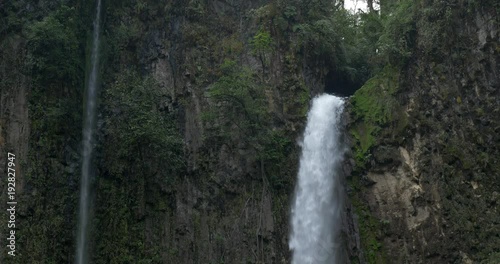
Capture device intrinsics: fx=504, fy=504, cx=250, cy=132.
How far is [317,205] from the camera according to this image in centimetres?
1672

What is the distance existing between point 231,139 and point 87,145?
4.91 metres

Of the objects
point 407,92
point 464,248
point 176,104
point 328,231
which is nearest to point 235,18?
point 176,104

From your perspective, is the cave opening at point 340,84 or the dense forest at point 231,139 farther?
the cave opening at point 340,84

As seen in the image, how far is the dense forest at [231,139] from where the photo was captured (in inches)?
591

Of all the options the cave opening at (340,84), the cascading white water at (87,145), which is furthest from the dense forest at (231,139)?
the cave opening at (340,84)

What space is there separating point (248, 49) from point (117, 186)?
711 centimetres

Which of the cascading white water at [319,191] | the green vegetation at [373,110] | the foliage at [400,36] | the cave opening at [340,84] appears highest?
the foliage at [400,36]

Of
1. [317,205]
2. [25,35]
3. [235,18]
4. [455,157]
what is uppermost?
[235,18]

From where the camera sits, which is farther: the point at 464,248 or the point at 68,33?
the point at 68,33

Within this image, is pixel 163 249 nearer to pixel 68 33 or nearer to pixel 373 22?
pixel 68 33

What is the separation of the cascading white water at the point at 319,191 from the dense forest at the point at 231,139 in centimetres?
32

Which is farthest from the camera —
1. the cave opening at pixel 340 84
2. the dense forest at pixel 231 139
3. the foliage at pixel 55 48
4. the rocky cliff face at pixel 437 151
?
the cave opening at pixel 340 84

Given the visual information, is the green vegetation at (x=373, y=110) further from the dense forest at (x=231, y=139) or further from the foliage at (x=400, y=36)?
the foliage at (x=400, y=36)

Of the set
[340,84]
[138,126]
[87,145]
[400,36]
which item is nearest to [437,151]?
[400,36]
